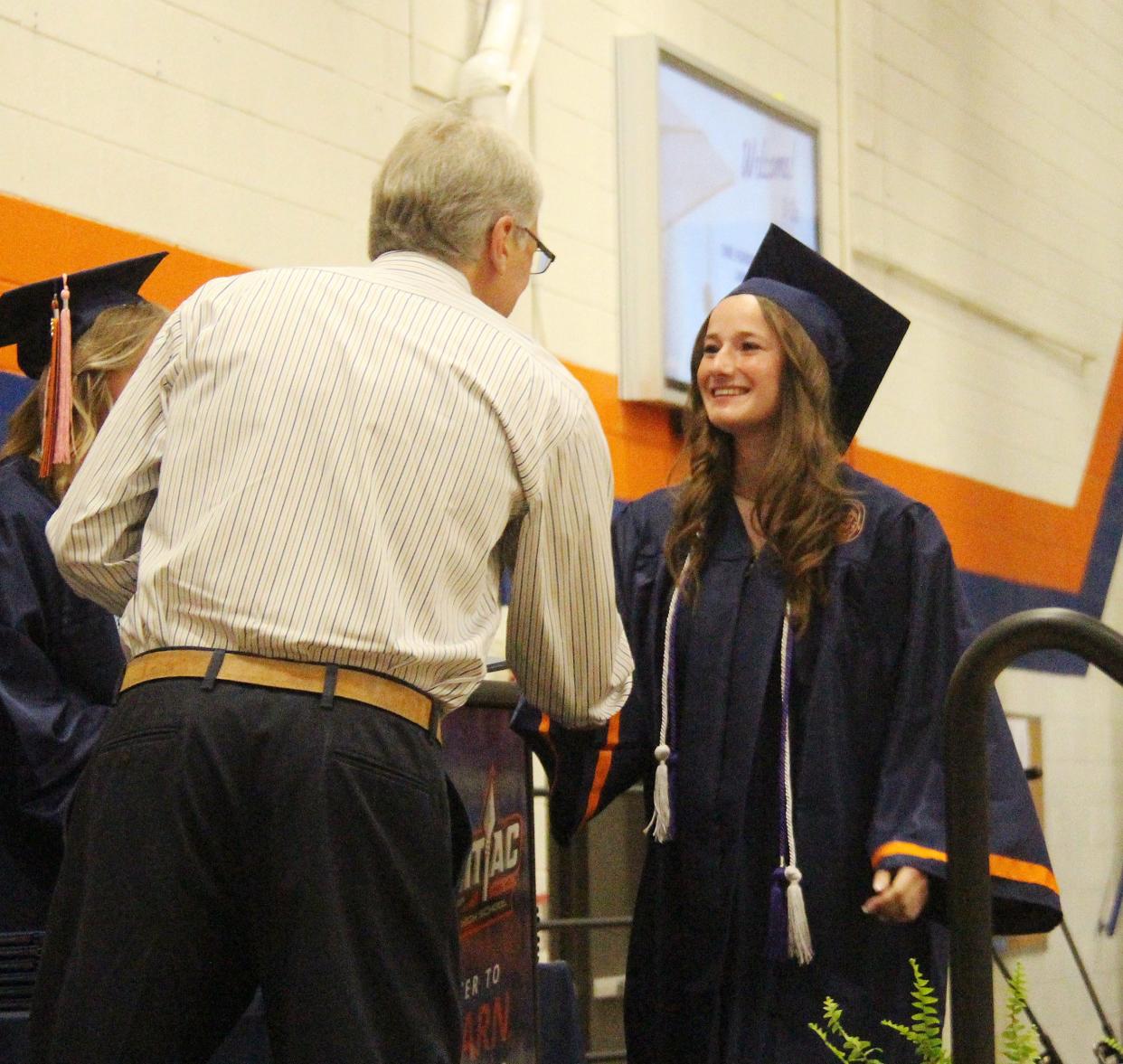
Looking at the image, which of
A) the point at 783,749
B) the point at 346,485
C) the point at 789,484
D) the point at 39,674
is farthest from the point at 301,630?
the point at 789,484

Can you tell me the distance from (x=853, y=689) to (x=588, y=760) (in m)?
0.41

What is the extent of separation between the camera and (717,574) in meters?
2.54

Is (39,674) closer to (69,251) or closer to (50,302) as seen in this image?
(50,302)

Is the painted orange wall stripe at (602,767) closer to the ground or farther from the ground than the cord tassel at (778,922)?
farther from the ground

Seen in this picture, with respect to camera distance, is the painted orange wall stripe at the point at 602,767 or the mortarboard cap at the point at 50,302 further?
the mortarboard cap at the point at 50,302

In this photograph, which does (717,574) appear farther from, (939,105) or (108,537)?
(939,105)

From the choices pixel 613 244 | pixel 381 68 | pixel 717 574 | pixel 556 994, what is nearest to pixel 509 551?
pixel 717 574

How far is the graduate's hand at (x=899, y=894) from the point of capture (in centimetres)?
224

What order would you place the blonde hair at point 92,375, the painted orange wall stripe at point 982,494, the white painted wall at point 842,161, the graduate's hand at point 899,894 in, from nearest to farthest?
1. the graduate's hand at point 899,894
2. the blonde hair at point 92,375
3. the white painted wall at point 842,161
4. the painted orange wall stripe at point 982,494

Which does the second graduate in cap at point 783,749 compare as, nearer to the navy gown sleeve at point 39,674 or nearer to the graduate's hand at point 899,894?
the graduate's hand at point 899,894

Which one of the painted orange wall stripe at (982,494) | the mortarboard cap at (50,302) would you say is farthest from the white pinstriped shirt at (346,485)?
the painted orange wall stripe at (982,494)

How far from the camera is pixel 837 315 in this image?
2.76 m

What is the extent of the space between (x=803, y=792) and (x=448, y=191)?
3.31 feet

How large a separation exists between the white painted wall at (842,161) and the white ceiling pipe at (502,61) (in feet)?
0.27
